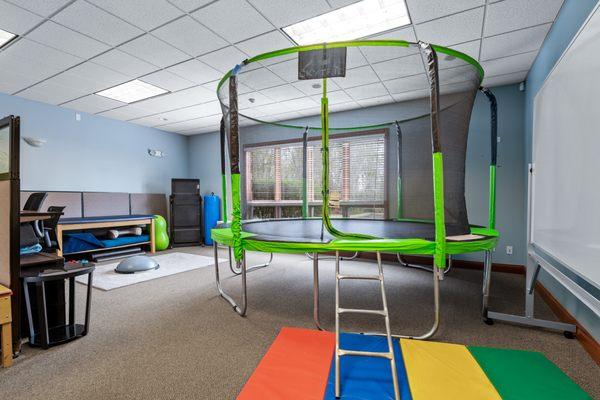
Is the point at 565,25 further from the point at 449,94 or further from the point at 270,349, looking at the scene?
the point at 270,349

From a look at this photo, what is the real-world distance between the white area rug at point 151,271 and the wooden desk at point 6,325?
1425 millimetres

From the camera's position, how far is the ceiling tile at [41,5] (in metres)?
2.06

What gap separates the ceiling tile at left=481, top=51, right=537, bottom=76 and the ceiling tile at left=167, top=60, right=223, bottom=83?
119 inches

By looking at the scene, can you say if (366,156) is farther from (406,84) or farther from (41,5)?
(41,5)

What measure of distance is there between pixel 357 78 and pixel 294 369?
3.08 meters

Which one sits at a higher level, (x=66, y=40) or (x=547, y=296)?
(x=66, y=40)

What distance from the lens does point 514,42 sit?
104 inches

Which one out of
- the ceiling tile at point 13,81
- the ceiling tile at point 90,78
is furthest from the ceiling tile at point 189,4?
the ceiling tile at point 13,81

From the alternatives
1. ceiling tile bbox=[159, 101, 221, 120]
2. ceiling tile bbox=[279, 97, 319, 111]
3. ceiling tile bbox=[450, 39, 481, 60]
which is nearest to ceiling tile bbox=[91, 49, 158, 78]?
ceiling tile bbox=[159, 101, 221, 120]

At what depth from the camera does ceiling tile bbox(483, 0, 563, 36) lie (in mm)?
2100

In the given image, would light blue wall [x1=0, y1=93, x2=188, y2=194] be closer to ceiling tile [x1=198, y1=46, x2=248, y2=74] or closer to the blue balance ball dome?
the blue balance ball dome

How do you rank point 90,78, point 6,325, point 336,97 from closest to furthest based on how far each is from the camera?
point 6,325 → point 90,78 → point 336,97

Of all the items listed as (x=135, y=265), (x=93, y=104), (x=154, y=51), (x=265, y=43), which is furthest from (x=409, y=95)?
(x=93, y=104)

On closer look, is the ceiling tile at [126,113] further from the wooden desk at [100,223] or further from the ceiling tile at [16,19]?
the ceiling tile at [16,19]
